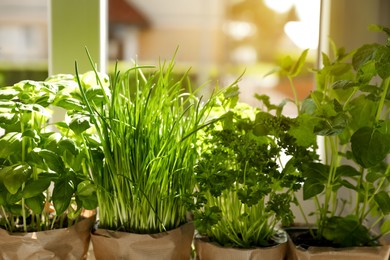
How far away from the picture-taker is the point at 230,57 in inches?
592

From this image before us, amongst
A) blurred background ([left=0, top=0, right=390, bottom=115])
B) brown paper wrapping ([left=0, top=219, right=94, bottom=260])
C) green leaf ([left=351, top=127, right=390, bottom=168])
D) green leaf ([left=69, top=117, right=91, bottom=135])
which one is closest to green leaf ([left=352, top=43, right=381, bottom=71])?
green leaf ([left=351, top=127, right=390, bottom=168])

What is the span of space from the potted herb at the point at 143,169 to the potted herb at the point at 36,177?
0.14ft

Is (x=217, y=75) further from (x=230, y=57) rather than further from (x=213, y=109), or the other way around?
(x=213, y=109)

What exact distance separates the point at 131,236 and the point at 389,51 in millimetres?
516

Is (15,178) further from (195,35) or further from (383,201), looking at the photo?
(195,35)

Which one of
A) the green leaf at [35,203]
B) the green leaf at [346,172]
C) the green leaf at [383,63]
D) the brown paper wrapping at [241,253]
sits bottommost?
the brown paper wrapping at [241,253]

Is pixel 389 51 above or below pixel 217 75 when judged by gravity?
above

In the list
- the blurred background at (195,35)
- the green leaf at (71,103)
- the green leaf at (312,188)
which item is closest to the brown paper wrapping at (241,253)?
the green leaf at (312,188)

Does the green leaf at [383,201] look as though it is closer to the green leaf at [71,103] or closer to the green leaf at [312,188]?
the green leaf at [312,188]

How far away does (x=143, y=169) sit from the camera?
0.95 meters

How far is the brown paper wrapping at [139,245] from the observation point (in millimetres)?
946

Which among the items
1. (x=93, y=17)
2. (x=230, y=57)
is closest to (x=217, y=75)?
(x=230, y=57)

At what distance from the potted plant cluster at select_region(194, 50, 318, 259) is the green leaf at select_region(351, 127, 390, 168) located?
0.29 feet

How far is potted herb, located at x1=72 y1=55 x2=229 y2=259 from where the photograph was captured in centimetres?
95
